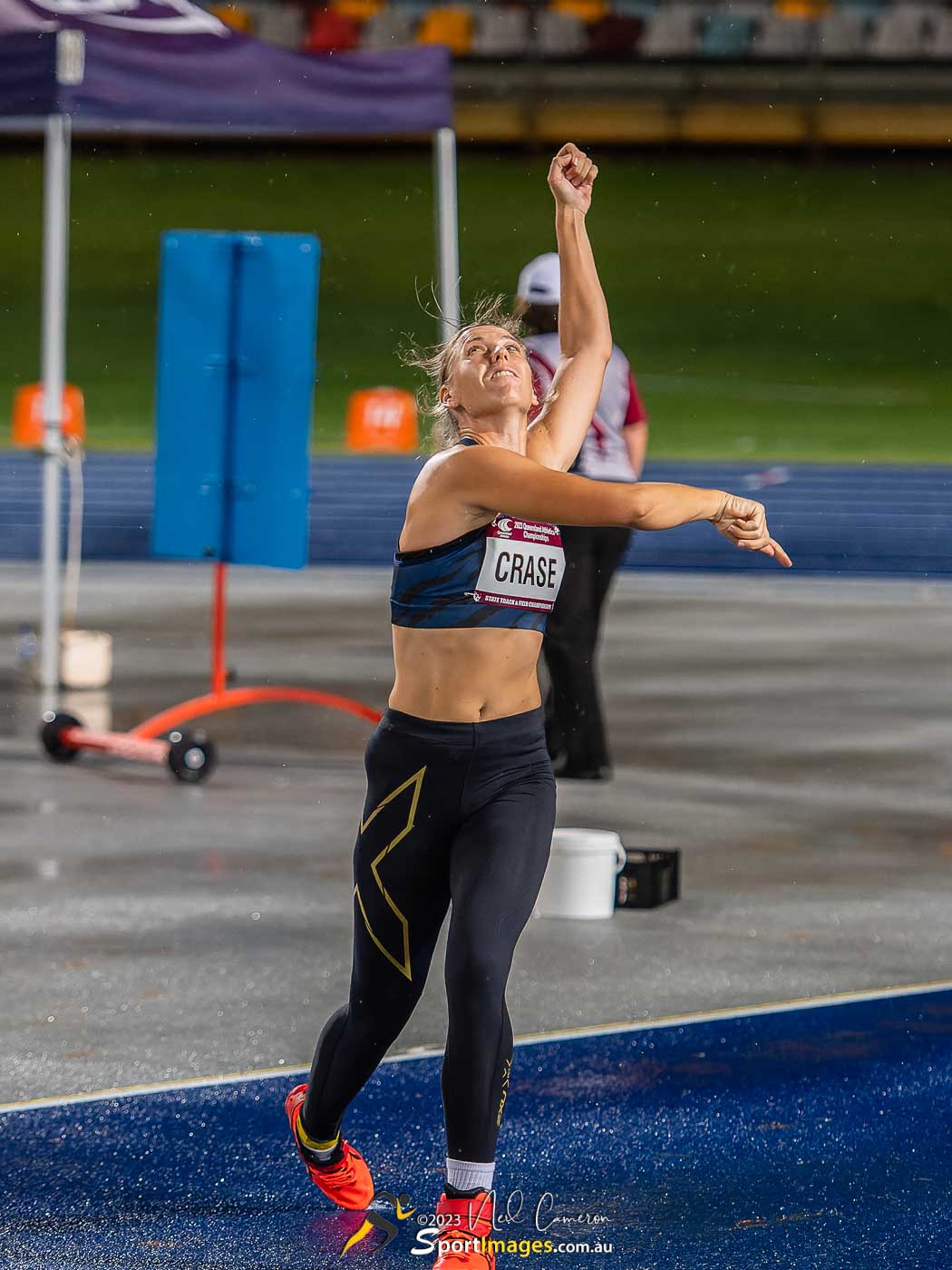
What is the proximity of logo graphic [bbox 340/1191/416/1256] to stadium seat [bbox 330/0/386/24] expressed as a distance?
4341 centimetres

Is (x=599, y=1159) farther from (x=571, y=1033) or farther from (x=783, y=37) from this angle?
(x=783, y=37)

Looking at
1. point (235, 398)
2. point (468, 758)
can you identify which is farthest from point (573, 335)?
point (235, 398)

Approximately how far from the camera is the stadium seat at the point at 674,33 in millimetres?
44688

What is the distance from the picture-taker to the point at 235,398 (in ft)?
34.2

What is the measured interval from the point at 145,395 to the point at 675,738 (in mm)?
21719

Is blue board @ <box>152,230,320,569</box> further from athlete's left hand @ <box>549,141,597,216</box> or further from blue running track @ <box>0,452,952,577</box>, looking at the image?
blue running track @ <box>0,452,952,577</box>

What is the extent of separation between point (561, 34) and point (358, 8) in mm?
4646

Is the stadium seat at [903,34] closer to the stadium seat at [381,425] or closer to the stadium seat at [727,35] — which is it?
the stadium seat at [727,35]

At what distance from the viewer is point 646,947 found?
7621 millimetres

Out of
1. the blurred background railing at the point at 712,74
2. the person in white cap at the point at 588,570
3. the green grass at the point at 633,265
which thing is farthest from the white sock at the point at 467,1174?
the blurred background railing at the point at 712,74

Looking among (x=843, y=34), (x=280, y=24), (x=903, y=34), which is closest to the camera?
(x=903, y=34)

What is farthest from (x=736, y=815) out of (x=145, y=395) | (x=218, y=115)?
(x=145, y=395)

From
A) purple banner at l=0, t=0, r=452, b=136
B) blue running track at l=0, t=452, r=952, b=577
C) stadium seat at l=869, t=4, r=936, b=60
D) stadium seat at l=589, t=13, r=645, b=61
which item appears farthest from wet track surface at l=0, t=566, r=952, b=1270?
stadium seat at l=589, t=13, r=645, b=61

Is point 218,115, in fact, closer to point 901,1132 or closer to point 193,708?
point 193,708
